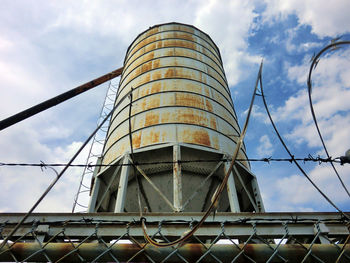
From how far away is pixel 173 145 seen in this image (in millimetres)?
5906

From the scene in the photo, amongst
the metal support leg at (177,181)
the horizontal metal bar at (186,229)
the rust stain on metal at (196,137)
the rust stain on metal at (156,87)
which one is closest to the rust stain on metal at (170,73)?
the rust stain on metal at (156,87)

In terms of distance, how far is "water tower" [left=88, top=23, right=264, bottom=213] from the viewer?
5.99 meters

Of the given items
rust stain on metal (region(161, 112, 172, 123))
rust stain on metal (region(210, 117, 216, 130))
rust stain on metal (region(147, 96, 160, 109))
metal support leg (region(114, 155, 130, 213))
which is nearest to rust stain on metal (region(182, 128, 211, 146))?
rust stain on metal (region(210, 117, 216, 130))

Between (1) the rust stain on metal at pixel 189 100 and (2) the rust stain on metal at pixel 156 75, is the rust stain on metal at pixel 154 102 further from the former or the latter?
(2) the rust stain on metal at pixel 156 75

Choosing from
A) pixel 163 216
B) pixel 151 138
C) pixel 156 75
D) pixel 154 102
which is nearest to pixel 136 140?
pixel 151 138

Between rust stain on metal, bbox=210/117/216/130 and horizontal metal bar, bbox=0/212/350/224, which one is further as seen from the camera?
rust stain on metal, bbox=210/117/216/130

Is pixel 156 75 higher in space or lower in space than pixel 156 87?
higher

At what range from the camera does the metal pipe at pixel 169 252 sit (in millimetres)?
1833

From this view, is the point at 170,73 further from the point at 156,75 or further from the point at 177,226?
the point at 177,226

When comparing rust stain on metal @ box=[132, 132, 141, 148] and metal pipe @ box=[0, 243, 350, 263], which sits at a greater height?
rust stain on metal @ box=[132, 132, 141, 148]

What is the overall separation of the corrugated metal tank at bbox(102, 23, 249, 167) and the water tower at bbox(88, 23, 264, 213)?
3 centimetres

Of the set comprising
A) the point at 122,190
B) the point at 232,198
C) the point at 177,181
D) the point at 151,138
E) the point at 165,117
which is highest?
the point at 165,117

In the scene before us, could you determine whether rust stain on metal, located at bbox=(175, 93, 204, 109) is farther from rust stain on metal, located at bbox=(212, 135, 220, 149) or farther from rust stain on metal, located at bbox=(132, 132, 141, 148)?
rust stain on metal, located at bbox=(132, 132, 141, 148)

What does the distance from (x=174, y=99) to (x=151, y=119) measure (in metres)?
0.89
